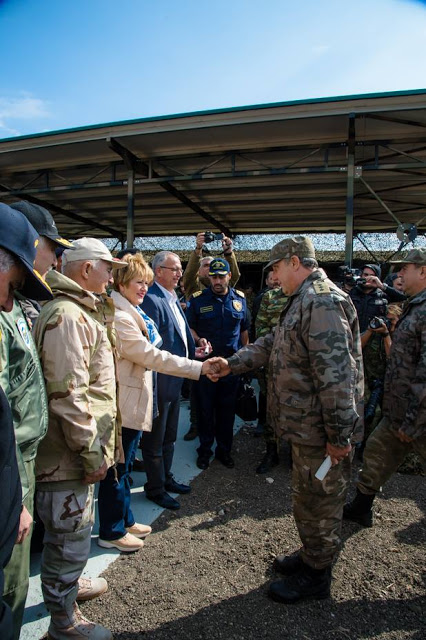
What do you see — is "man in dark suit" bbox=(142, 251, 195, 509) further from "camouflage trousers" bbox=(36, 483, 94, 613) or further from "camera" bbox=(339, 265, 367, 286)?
"camera" bbox=(339, 265, 367, 286)

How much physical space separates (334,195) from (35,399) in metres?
8.68

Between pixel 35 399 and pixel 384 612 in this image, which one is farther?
pixel 384 612

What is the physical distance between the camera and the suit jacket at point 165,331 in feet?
10.7

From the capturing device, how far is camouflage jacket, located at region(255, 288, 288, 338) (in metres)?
4.53

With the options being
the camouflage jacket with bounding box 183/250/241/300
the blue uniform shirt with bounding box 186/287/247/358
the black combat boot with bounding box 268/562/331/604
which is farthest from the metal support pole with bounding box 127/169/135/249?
the black combat boot with bounding box 268/562/331/604

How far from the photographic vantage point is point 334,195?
8.98 m

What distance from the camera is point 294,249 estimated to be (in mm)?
2400

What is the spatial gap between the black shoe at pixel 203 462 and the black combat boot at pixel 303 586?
170 cm

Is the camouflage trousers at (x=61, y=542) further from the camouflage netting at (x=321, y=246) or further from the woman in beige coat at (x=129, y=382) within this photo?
the camouflage netting at (x=321, y=246)

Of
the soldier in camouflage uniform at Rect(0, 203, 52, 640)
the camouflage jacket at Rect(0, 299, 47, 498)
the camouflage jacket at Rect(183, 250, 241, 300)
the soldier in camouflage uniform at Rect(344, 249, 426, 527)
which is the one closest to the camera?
the soldier in camouflage uniform at Rect(0, 203, 52, 640)

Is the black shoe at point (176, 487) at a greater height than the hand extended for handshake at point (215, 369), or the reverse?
the hand extended for handshake at point (215, 369)

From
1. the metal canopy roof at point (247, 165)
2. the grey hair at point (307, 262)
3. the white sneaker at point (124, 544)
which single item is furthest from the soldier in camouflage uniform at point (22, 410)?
the metal canopy roof at point (247, 165)

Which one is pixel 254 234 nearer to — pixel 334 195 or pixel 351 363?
pixel 334 195

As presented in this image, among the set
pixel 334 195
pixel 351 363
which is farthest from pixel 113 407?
pixel 334 195
